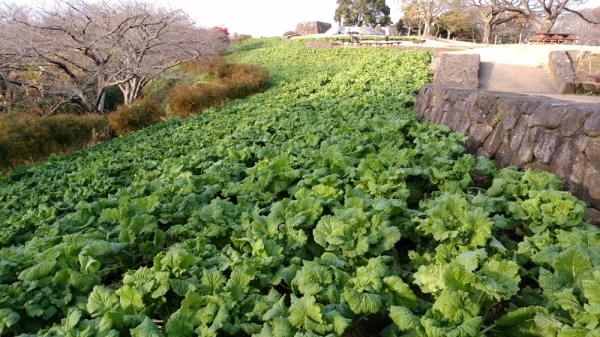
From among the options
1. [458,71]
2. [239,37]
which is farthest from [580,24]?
[458,71]

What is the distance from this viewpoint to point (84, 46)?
11555 mm

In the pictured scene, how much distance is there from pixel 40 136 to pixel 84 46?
3.06 m

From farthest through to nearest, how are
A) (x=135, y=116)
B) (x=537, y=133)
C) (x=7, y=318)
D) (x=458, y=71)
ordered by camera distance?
(x=135, y=116) → (x=458, y=71) → (x=537, y=133) → (x=7, y=318)

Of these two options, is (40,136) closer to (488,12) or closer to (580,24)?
(488,12)

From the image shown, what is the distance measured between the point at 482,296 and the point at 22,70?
13025mm

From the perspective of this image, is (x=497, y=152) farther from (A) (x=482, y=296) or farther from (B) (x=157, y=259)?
(B) (x=157, y=259)

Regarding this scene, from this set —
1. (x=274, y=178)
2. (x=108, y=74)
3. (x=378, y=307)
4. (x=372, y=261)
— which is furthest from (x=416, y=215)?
(x=108, y=74)

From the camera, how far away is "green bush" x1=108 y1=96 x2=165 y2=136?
12.3m

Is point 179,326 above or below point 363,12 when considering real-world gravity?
below

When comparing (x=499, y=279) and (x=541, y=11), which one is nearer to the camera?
(x=499, y=279)

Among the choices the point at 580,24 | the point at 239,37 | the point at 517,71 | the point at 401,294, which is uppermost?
the point at 239,37

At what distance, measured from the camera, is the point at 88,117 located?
1156cm

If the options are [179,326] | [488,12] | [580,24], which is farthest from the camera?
[580,24]

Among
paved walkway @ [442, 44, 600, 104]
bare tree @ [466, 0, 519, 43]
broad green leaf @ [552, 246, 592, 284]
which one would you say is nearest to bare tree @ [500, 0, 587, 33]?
bare tree @ [466, 0, 519, 43]
